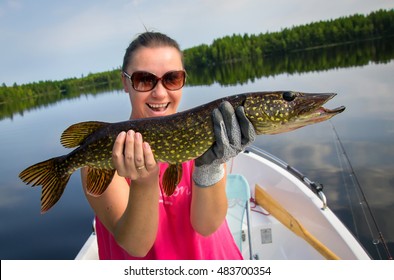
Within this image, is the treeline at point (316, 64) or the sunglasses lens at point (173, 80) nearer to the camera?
the sunglasses lens at point (173, 80)

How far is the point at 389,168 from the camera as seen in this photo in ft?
21.4

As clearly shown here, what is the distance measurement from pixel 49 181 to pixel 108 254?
0.64 m

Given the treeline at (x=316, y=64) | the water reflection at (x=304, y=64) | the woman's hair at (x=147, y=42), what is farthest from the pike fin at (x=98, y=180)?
the treeline at (x=316, y=64)

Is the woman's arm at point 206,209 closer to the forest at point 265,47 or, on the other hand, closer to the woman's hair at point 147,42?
the woman's hair at point 147,42

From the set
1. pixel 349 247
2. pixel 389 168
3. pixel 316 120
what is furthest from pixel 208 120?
pixel 389 168

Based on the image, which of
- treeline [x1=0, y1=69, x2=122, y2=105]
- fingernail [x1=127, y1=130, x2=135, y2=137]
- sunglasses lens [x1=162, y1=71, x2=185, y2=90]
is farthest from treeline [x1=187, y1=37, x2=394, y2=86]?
treeline [x1=0, y1=69, x2=122, y2=105]

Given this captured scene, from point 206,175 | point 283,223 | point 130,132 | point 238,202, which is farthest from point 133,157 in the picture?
point 283,223

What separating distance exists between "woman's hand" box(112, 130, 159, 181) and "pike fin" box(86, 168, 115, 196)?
158mm

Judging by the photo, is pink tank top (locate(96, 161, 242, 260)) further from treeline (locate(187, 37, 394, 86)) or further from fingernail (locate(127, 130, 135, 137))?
treeline (locate(187, 37, 394, 86))

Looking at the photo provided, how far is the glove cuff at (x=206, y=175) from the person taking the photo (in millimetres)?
1861

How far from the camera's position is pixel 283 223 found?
352 cm

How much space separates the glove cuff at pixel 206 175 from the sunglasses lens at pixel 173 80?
63cm

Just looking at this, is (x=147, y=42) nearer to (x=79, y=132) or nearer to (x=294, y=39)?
(x=79, y=132)

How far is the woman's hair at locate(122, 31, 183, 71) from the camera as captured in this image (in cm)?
216
